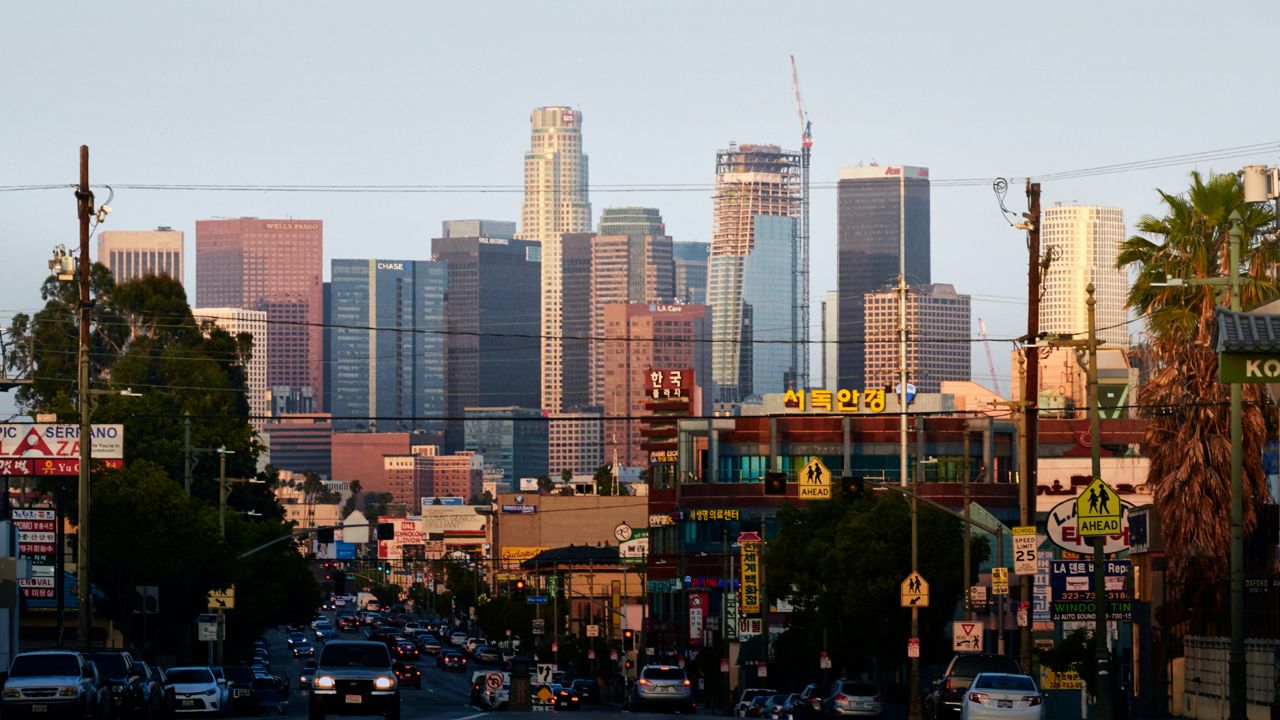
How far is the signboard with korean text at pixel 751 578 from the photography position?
105500mm

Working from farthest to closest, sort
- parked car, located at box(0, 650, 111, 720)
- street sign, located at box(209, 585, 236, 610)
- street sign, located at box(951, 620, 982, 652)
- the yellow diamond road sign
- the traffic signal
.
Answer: street sign, located at box(209, 585, 236, 610) → the traffic signal → street sign, located at box(951, 620, 982, 652) → the yellow diamond road sign → parked car, located at box(0, 650, 111, 720)

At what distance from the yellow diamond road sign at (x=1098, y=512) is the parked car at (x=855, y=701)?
574 inches

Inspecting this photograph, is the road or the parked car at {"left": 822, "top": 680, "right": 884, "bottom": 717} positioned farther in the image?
the parked car at {"left": 822, "top": 680, "right": 884, "bottom": 717}

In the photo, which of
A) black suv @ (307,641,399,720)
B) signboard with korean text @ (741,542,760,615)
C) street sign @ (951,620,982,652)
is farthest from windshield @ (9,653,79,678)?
signboard with korean text @ (741,542,760,615)

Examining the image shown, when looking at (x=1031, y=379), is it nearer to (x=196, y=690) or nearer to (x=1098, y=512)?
(x=1098, y=512)

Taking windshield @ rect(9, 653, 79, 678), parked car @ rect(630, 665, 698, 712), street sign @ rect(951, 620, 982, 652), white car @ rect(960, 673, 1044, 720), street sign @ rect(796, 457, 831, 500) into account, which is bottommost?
parked car @ rect(630, 665, 698, 712)

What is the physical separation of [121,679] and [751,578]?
6587cm

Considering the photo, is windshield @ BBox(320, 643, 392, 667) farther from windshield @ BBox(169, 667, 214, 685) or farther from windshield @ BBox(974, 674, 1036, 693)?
windshield @ BBox(169, 667, 214, 685)

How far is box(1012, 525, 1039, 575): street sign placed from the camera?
50094 mm

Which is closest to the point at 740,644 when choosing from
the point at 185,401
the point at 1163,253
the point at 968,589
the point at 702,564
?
the point at 702,564

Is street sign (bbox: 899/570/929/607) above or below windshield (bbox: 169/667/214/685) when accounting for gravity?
above

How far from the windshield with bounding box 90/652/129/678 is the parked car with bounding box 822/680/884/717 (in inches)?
834

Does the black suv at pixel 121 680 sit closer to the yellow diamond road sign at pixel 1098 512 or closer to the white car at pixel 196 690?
the white car at pixel 196 690

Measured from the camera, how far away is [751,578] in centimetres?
10706
